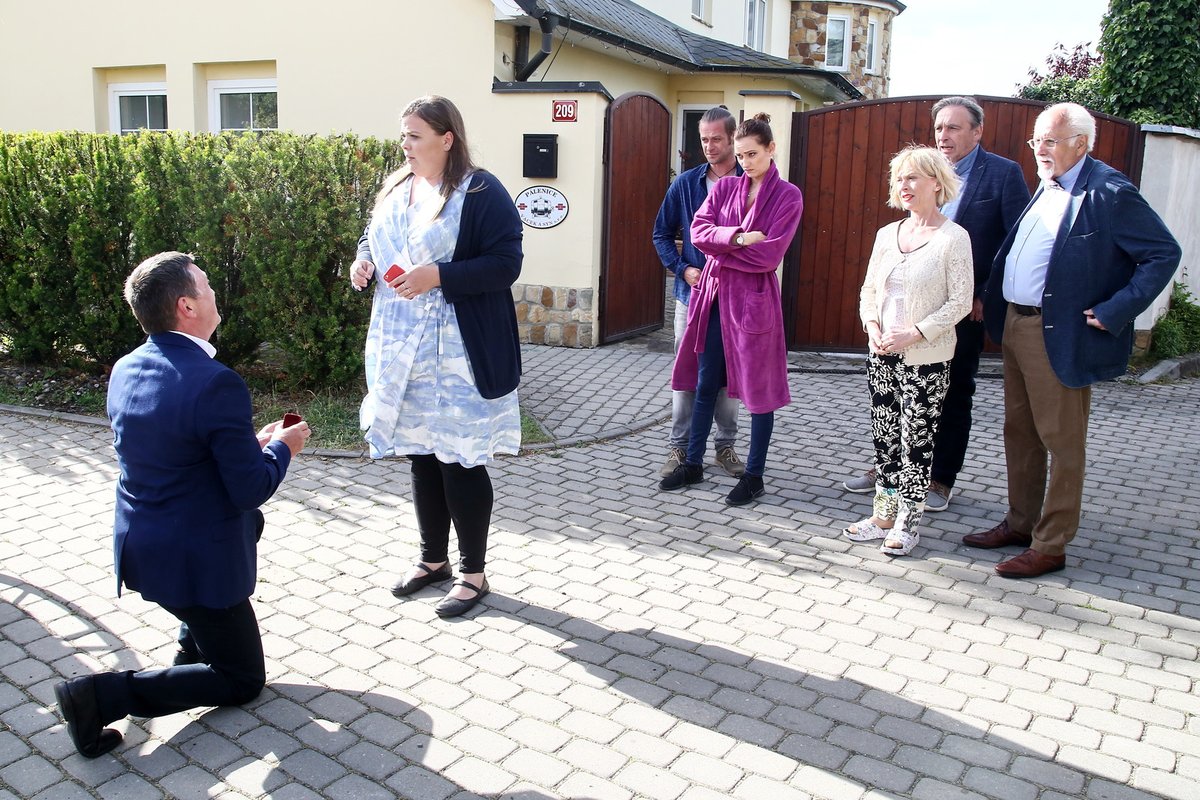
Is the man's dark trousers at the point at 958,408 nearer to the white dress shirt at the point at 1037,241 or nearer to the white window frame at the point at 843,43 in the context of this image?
the white dress shirt at the point at 1037,241

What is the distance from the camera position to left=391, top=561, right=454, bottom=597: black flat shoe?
428 centimetres

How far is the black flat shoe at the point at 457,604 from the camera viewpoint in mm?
4098

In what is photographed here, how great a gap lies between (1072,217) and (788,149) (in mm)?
5019

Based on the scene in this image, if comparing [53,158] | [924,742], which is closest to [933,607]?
[924,742]

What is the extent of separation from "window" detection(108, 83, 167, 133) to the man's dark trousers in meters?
10.4

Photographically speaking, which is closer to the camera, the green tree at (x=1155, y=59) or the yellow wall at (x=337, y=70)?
the yellow wall at (x=337, y=70)

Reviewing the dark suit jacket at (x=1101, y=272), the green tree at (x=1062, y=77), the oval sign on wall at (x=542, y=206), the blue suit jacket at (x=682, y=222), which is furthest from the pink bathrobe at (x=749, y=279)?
the green tree at (x=1062, y=77)

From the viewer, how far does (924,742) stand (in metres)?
3.28

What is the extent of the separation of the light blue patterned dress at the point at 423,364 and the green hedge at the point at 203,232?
2931 mm

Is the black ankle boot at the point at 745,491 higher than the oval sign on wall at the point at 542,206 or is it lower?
lower

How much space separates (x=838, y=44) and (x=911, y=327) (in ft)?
76.7

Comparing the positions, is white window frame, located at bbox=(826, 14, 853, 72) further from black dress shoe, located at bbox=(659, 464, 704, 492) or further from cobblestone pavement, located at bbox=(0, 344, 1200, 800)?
black dress shoe, located at bbox=(659, 464, 704, 492)

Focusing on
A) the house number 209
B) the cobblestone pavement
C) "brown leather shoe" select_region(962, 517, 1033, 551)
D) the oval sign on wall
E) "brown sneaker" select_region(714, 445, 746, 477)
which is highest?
the house number 209

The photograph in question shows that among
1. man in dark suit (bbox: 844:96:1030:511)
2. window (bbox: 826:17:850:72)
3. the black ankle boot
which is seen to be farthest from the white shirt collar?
window (bbox: 826:17:850:72)
